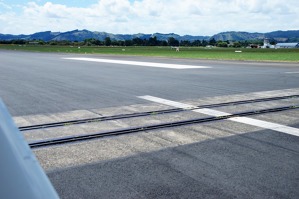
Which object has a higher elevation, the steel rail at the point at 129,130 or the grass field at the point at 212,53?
the steel rail at the point at 129,130

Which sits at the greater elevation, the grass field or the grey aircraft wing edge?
the grey aircraft wing edge

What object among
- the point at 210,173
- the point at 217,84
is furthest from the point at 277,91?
the point at 210,173

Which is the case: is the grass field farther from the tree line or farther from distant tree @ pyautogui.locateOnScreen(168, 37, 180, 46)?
distant tree @ pyautogui.locateOnScreen(168, 37, 180, 46)

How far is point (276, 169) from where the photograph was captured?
445 cm

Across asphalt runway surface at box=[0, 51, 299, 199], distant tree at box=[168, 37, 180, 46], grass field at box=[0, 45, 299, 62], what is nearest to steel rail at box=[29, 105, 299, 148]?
asphalt runway surface at box=[0, 51, 299, 199]

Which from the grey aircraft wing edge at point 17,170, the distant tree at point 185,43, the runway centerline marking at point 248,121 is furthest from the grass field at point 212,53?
the distant tree at point 185,43

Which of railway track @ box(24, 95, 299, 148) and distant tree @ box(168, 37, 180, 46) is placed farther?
distant tree @ box(168, 37, 180, 46)

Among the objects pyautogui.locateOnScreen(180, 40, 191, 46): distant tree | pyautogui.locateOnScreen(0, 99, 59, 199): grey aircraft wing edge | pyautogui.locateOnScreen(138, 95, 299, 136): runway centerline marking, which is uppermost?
pyautogui.locateOnScreen(0, 99, 59, 199): grey aircraft wing edge

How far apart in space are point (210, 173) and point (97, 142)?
90.2 inches

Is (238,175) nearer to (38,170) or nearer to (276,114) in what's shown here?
(38,170)

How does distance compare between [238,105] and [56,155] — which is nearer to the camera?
[56,155]

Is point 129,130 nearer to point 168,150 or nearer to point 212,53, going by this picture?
point 168,150

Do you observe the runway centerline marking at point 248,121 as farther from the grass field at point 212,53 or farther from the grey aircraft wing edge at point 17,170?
the grass field at point 212,53

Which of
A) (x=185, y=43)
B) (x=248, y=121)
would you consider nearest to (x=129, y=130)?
(x=248, y=121)
